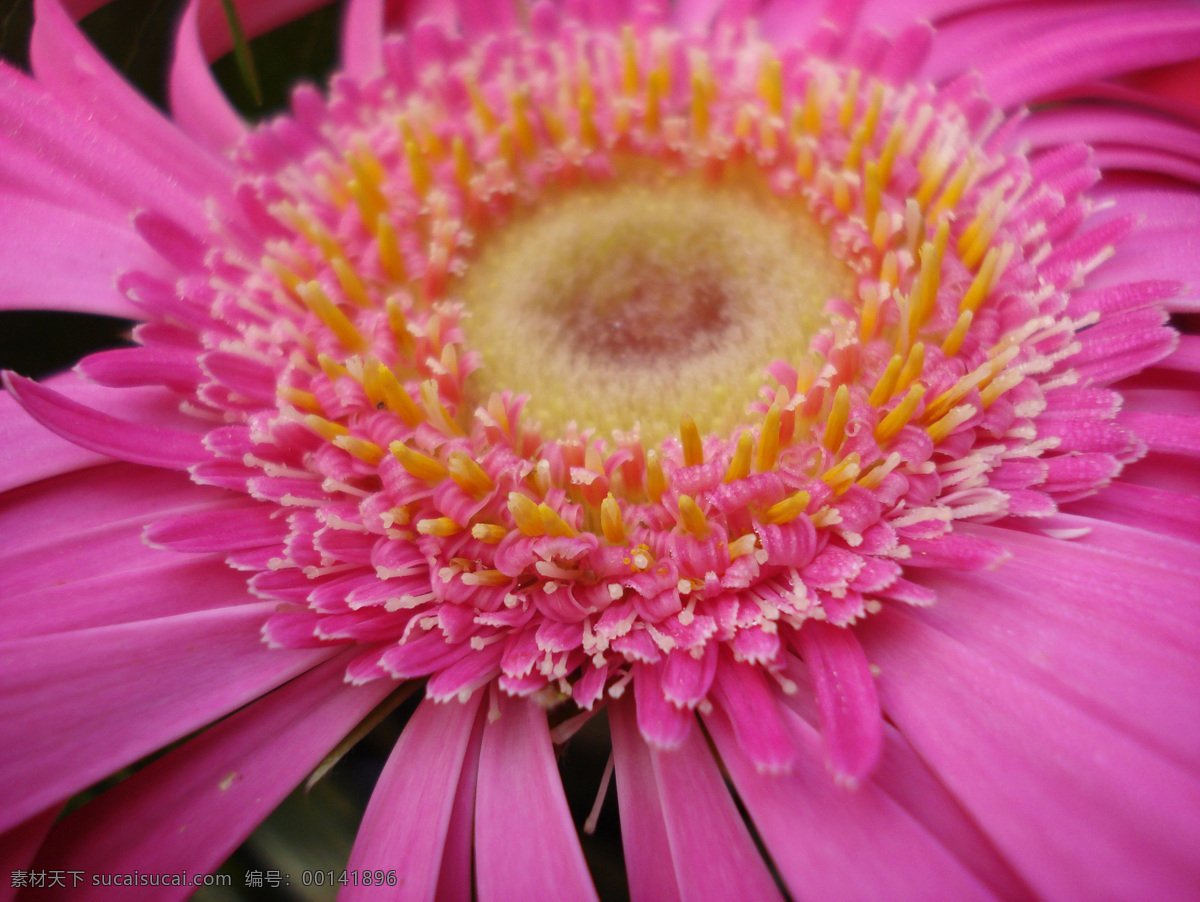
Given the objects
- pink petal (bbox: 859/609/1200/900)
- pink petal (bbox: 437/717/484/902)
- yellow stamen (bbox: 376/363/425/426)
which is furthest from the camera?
yellow stamen (bbox: 376/363/425/426)

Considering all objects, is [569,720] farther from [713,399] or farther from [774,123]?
[774,123]

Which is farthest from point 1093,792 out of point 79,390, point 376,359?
point 79,390

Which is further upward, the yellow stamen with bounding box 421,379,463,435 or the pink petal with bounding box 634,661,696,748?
the yellow stamen with bounding box 421,379,463,435

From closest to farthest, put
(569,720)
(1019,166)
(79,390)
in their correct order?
1. (569,720)
2. (79,390)
3. (1019,166)

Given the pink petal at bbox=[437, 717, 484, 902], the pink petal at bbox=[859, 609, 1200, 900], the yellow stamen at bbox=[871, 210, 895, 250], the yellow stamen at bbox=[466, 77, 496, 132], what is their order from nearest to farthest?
the pink petal at bbox=[859, 609, 1200, 900]
the pink petal at bbox=[437, 717, 484, 902]
the yellow stamen at bbox=[871, 210, 895, 250]
the yellow stamen at bbox=[466, 77, 496, 132]

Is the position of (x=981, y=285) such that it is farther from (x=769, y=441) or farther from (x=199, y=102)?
(x=199, y=102)

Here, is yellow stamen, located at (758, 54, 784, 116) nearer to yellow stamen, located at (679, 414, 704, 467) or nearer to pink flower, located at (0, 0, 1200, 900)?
pink flower, located at (0, 0, 1200, 900)

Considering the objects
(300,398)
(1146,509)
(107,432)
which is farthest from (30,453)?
(1146,509)

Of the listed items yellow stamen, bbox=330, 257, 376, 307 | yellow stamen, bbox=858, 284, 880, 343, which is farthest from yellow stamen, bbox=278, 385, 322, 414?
yellow stamen, bbox=858, 284, 880, 343
